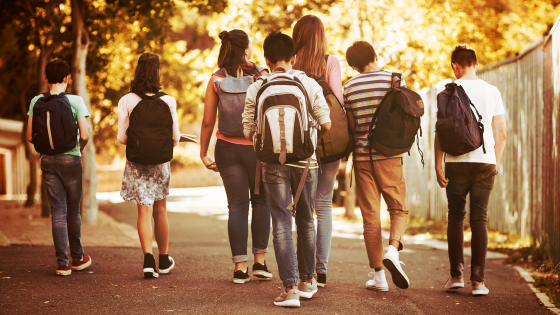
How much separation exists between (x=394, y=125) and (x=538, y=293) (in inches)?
77.4

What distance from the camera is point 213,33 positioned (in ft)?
49.1

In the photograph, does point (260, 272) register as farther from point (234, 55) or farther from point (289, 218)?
point (234, 55)

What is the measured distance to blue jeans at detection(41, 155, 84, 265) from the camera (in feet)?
18.8

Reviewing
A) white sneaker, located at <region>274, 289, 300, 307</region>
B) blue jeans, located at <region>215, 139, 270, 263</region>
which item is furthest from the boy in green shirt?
white sneaker, located at <region>274, 289, 300, 307</region>

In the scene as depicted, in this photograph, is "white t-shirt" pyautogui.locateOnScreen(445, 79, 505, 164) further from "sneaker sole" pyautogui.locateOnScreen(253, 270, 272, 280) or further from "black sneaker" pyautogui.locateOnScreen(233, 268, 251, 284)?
"black sneaker" pyautogui.locateOnScreen(233, 268, 251, 284)

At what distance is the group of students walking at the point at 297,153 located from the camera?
453cm

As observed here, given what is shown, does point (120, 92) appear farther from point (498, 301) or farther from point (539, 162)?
point (498, 301)

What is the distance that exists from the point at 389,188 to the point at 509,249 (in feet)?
11.9

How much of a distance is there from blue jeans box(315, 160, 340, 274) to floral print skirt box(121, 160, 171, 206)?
1.46m

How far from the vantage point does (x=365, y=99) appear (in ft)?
17.0

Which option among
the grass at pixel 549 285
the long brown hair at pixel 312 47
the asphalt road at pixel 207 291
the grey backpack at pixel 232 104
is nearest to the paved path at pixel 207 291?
the asphalt road at pixel 207 291

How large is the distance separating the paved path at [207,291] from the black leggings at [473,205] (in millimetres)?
290

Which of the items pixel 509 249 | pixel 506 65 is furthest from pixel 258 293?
pixel 506 65

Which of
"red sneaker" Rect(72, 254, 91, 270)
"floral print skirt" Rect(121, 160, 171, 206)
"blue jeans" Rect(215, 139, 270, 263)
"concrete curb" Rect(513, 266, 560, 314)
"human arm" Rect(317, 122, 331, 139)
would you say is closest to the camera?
"human arm" Rect(317, 122, 331, 139)
